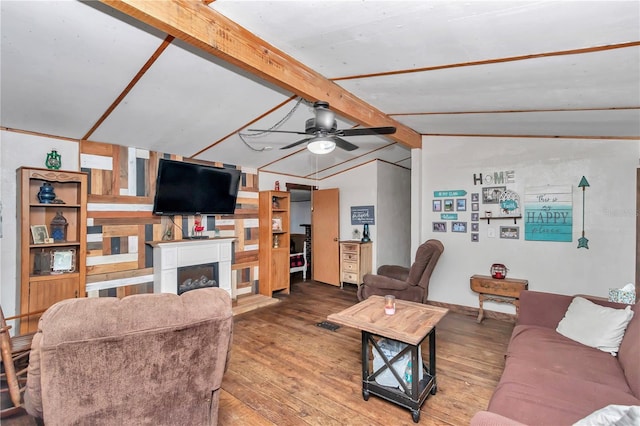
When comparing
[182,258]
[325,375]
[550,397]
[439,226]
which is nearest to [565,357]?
[550,397]

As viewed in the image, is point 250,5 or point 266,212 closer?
point 250,5

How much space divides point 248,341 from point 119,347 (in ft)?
7.27

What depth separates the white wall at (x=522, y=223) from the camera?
3.40 metres

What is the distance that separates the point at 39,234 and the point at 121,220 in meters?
0.84

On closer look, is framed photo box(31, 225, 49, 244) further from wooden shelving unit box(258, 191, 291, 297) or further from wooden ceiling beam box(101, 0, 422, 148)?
wooden shelving unit box(258, 191, 291, 297)

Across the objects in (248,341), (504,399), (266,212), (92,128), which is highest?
(92,128)

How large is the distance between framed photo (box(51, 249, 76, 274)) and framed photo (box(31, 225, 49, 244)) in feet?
0.59

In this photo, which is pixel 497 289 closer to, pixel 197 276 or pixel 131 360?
pixel 131 360

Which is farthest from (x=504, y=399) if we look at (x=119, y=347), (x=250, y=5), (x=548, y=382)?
(x=250, y=5)

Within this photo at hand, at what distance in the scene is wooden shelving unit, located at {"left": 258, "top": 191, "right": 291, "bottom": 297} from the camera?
5.16 m

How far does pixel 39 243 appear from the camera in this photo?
2.90 m

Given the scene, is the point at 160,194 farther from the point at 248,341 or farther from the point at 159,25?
the point at 159,25

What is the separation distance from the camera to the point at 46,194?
9.70 ft

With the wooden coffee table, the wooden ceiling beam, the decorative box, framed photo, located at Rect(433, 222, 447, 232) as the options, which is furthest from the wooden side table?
the wooden ceiling beam
